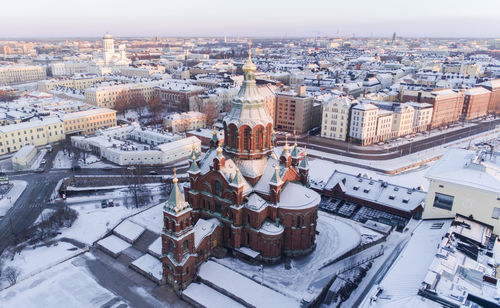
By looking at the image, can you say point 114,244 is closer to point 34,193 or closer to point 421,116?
point 34,193

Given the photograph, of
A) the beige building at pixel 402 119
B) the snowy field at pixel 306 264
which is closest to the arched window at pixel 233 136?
the snowy field at pixel 306 264

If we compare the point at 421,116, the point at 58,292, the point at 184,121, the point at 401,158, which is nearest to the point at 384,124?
the point at 401,158

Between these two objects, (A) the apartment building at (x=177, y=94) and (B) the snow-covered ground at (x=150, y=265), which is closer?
(B) the snow-covered ground at (x=150, y=265)

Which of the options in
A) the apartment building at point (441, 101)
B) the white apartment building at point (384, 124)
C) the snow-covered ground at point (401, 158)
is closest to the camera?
the snow-covered ground at point (401, 158)

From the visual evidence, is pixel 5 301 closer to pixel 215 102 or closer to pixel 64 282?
pixel 64 282

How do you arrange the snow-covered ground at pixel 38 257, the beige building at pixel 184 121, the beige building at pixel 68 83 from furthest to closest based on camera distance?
the beige building at pixel 68 83 < the beige building at pixel 184 121 < the snow-covered ground at pixel 38 257

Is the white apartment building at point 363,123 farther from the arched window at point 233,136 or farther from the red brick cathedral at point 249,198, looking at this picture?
the arched window at point 233,136

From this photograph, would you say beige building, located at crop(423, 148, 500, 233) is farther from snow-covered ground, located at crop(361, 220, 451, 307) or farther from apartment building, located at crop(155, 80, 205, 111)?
apartment building, located at crop(155, 80, 205, 111)

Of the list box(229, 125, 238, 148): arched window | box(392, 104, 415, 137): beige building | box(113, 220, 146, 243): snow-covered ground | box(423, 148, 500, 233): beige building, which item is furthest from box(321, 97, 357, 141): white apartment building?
box(113, 220, 146, 243): snow-covered ground
